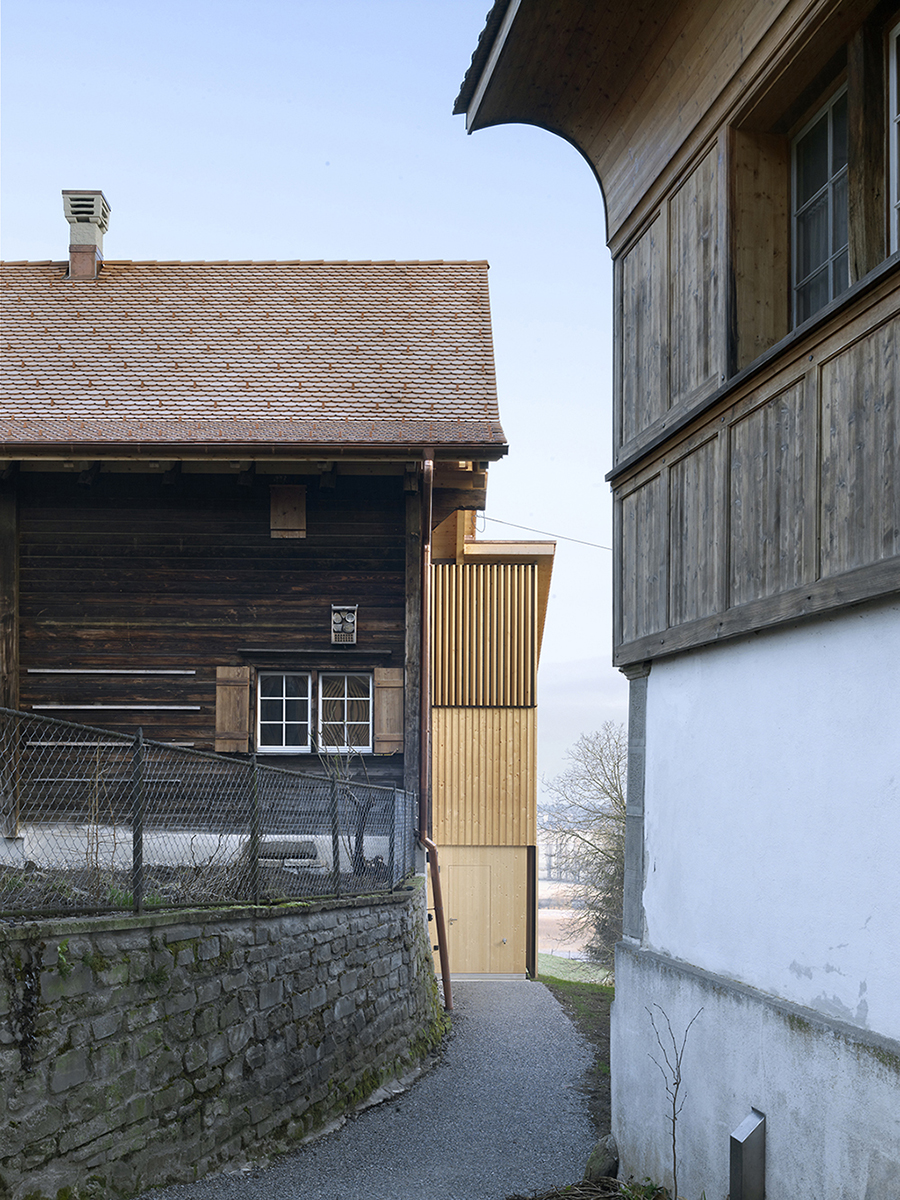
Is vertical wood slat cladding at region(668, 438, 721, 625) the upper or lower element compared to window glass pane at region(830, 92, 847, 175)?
lower

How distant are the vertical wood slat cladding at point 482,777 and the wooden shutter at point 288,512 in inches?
257

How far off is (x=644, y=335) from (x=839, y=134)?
5.72 feet

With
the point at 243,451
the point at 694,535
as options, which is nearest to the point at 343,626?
the point at 243,451

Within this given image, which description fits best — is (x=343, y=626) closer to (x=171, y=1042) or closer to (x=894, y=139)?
(x=171, y=1042)

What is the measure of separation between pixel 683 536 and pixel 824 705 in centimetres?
161

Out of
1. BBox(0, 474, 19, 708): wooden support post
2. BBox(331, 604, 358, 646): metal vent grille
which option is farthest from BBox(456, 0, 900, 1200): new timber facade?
BBox(0, 474, 19, 708): wooden support post

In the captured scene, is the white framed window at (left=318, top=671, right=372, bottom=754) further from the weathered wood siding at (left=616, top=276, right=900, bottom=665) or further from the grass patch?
the weathered wood siding at (left=616, top=276, right=900, bottom=665)

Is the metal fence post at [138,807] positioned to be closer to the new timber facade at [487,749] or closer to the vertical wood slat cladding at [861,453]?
the vertical wood slat cladding at [861,453]

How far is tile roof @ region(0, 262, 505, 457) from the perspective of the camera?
13102 mm

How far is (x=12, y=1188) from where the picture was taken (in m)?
5.30

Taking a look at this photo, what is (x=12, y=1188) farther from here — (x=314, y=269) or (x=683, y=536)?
(x=314, y=269)

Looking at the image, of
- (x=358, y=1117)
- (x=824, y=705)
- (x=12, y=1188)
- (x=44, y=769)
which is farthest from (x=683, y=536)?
(x=44, y=769)

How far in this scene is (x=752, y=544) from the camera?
17.2 ft

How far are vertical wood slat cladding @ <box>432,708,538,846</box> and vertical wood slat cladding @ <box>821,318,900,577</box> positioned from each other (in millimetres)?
14915
